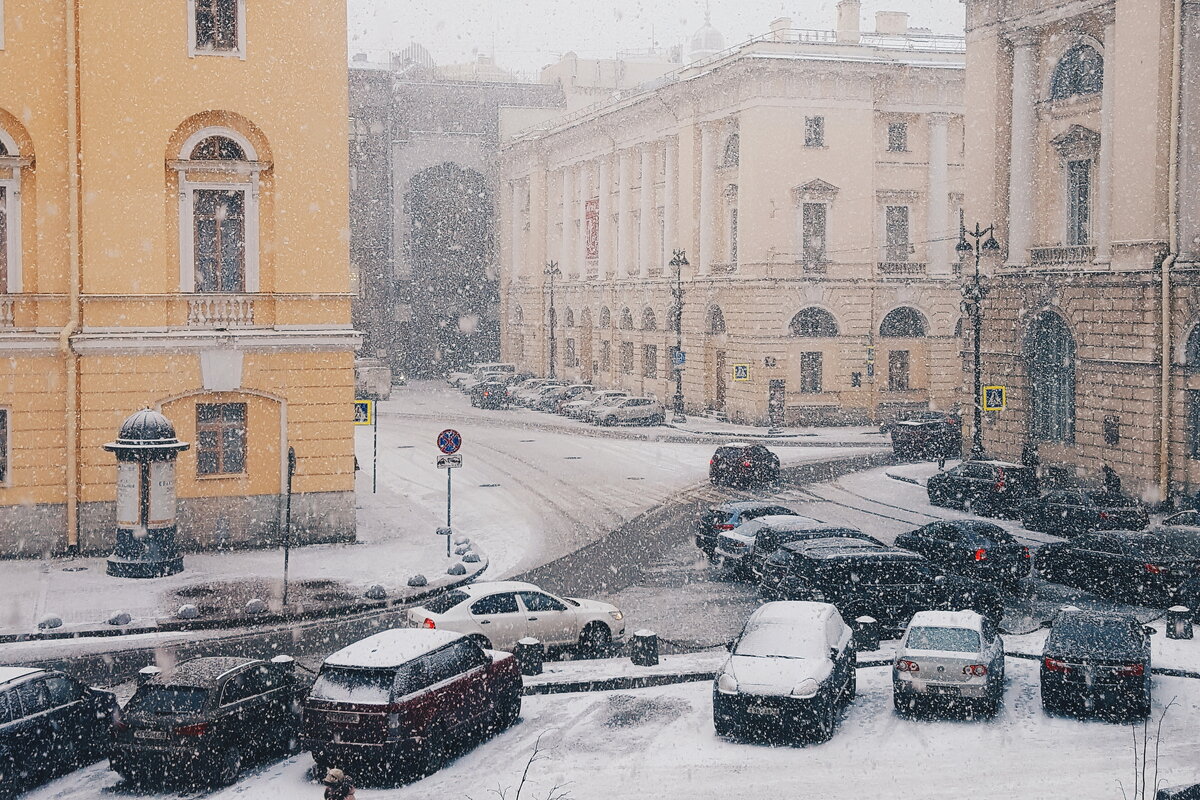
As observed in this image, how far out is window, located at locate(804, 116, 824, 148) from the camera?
5762 centimetres

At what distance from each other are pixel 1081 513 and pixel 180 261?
19.7 metres

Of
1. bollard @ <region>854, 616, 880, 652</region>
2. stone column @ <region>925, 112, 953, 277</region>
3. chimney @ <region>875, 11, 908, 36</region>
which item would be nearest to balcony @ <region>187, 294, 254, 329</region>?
bollard @ <region>854, 616, 880, 652</region>

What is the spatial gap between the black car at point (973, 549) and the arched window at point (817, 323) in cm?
3081

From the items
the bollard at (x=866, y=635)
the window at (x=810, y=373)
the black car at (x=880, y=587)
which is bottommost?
the bollard at (x=866, y=635)

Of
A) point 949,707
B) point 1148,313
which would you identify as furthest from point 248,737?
point 1148,313

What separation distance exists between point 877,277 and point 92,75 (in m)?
38.3

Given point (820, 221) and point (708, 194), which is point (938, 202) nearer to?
point (820, 221)

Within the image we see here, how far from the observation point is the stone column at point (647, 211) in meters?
69.4

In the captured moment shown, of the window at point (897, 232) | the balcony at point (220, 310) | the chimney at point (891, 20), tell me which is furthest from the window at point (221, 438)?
the chimney at point (891, 20)

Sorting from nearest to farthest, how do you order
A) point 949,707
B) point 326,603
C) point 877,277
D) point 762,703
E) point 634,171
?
point 762,703 < point 949,707 < point 326,603 < point 877,277 < point 634,171

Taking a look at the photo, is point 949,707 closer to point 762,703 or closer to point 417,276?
point 762,703

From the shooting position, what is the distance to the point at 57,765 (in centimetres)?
1464

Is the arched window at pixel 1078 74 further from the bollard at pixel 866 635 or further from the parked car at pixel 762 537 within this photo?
the bollard at pixel 866 635

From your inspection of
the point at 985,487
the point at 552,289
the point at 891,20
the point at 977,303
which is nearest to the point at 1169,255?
the point at 977,303
